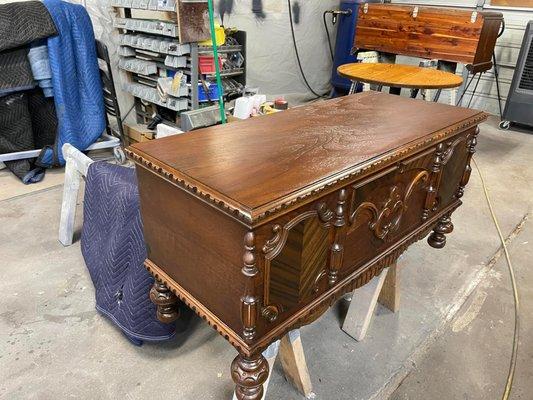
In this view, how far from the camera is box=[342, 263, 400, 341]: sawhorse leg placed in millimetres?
1407

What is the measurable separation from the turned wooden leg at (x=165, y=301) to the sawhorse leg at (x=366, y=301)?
2.19 ft

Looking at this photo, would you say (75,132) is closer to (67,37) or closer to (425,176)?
(67,37)

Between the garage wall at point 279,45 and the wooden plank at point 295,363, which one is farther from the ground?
the garage wall at point 279,45

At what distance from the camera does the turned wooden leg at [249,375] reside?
83cm

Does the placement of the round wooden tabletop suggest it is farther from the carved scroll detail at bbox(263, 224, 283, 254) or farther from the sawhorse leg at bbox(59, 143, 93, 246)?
the carved scroll detail at bbox(263, 224, 283, 254)

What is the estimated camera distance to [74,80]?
2539 millimetres

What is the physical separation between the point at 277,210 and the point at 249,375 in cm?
39

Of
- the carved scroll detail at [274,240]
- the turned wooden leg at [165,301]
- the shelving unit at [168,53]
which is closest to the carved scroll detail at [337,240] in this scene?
the carved scroll detail at [274,240]

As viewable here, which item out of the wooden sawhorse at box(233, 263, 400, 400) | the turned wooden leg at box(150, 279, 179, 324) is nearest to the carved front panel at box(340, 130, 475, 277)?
the wooden sawhorse at box(233, 263, 400, 400)

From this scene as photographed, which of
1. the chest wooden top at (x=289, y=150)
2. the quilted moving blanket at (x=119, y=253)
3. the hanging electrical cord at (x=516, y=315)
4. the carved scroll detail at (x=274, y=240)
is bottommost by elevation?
the hanging electrical cord at (x=516, y=315)

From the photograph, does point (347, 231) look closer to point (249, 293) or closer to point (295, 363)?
point (249, 293)

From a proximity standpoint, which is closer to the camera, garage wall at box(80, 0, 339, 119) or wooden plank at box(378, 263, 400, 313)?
wooden plank at box(378, 263, 400, 313)

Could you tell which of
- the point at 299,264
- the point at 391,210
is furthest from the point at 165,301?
the point at 391,210

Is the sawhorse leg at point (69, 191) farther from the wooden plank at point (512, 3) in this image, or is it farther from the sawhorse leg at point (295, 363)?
the wooden plank at point (512, 3)
